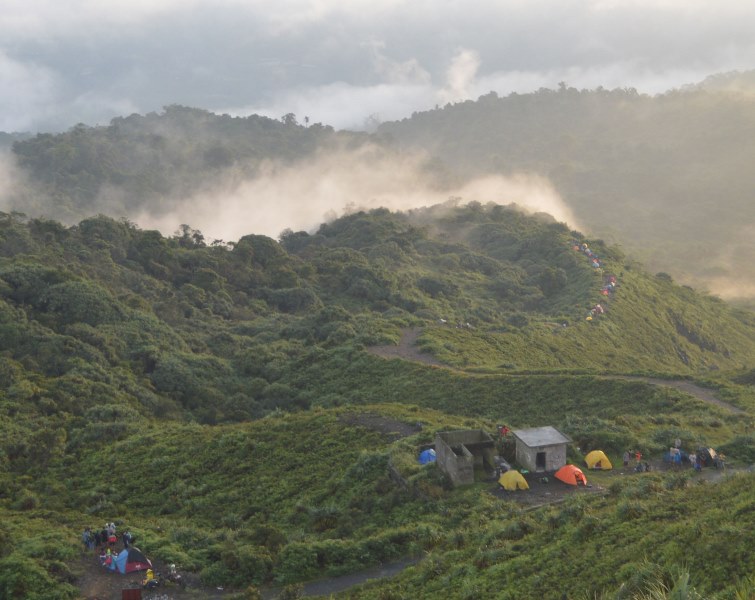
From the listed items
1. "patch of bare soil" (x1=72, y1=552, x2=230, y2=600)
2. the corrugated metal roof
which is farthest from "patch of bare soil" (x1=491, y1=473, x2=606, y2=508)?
"patch of bare soil" (x1=72, y1=552, x2=230, y2=600)

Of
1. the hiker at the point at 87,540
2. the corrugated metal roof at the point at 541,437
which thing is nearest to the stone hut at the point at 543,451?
the corrugated metal roof at the point at 541,437

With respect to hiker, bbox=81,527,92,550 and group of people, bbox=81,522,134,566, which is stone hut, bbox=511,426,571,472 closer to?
group of people, bbox=81,522,134,566

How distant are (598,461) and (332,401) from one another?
66.6ft

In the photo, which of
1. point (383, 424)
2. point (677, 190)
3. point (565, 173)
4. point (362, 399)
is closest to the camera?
point (383, 424)

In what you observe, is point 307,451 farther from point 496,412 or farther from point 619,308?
point 619,308

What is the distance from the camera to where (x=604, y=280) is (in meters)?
78.2

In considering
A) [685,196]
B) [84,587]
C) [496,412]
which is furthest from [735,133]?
[84,587]

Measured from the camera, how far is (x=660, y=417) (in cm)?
3189

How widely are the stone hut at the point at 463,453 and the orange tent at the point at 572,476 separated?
2.43 meters

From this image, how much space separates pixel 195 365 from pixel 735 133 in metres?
174

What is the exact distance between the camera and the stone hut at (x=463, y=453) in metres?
24.0

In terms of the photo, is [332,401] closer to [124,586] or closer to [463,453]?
[463,453]

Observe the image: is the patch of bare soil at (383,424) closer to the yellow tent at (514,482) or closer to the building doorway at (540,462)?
the building doorway at (540,462)

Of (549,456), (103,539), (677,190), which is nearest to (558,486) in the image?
(549,456)
